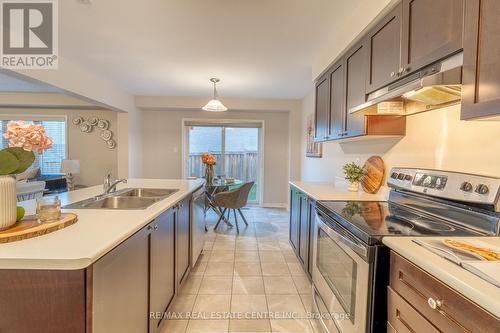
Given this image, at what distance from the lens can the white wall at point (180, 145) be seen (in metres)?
5.86

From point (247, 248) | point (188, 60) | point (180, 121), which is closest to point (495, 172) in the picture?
point (247, 248)

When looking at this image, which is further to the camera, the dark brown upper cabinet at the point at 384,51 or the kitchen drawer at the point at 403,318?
the dark brown upper cabinet at the point at 384,51

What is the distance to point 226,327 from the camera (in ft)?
6.09

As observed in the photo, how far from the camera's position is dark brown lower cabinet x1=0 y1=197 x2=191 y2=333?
2.96 feet

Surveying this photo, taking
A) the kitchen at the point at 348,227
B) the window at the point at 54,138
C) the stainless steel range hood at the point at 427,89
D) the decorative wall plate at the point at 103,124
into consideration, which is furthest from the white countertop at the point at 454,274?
the window at the point at 54,138

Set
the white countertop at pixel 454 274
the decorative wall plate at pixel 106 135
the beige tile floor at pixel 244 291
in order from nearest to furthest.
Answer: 1. the white countertop at pixel 454 274
2. the beige tile floor at pixel 244 291
3. the decorative wall plate at pixel 106 135

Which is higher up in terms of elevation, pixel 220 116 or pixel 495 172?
pixel 220 116

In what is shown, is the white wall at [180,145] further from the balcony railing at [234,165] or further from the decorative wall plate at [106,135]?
the decorative wall plate at [106,135]

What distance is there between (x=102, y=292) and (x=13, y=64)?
2.75 m

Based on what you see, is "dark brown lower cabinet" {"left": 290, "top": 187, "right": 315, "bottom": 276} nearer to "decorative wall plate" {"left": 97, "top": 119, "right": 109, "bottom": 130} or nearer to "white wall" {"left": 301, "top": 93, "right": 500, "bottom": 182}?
"white wall" {"left": 301, "top": 93, "right": 500, "bottom": 182}

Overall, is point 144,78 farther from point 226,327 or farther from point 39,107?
point 226,327

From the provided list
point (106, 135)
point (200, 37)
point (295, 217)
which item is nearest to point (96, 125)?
point (106, 135)

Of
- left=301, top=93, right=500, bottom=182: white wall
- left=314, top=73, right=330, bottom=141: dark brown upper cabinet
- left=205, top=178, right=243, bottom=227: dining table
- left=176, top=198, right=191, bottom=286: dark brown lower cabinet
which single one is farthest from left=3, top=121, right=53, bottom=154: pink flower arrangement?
left=205, top=178, right=243, bottom=227: dining table

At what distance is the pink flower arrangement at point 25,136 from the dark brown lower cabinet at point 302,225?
184 centimetres
